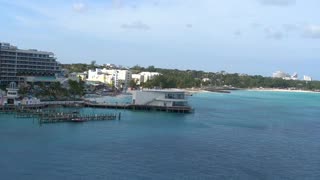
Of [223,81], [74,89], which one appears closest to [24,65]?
[74,89]

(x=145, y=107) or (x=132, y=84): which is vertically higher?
(x=132, y=84)

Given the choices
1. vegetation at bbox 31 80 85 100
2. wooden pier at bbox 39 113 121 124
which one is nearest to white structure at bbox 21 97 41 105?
vegetation at bbox 31 80 85 100

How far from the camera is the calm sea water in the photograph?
20.4 m

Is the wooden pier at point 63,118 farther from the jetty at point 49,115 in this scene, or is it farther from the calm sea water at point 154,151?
the calm sea water at point 154,151

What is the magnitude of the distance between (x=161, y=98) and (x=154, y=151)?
24.8 metres

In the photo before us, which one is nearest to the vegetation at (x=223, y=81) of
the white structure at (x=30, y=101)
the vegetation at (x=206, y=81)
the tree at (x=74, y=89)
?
the vegetation at (x=206, y=81)

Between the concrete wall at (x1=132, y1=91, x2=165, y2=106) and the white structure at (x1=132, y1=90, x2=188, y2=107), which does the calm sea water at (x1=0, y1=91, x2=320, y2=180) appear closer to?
the white structure at (x1=132, y1=90, x2=188, y2=107)

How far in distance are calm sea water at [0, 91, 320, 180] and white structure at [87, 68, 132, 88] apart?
2001 inches

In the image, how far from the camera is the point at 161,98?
4981cm

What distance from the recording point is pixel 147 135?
30.8 meters

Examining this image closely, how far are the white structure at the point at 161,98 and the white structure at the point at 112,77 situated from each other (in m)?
37.1

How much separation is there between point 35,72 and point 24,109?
21903 mm

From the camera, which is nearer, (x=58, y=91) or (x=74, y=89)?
(x=58, y=91)

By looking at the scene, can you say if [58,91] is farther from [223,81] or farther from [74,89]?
[223,81]
